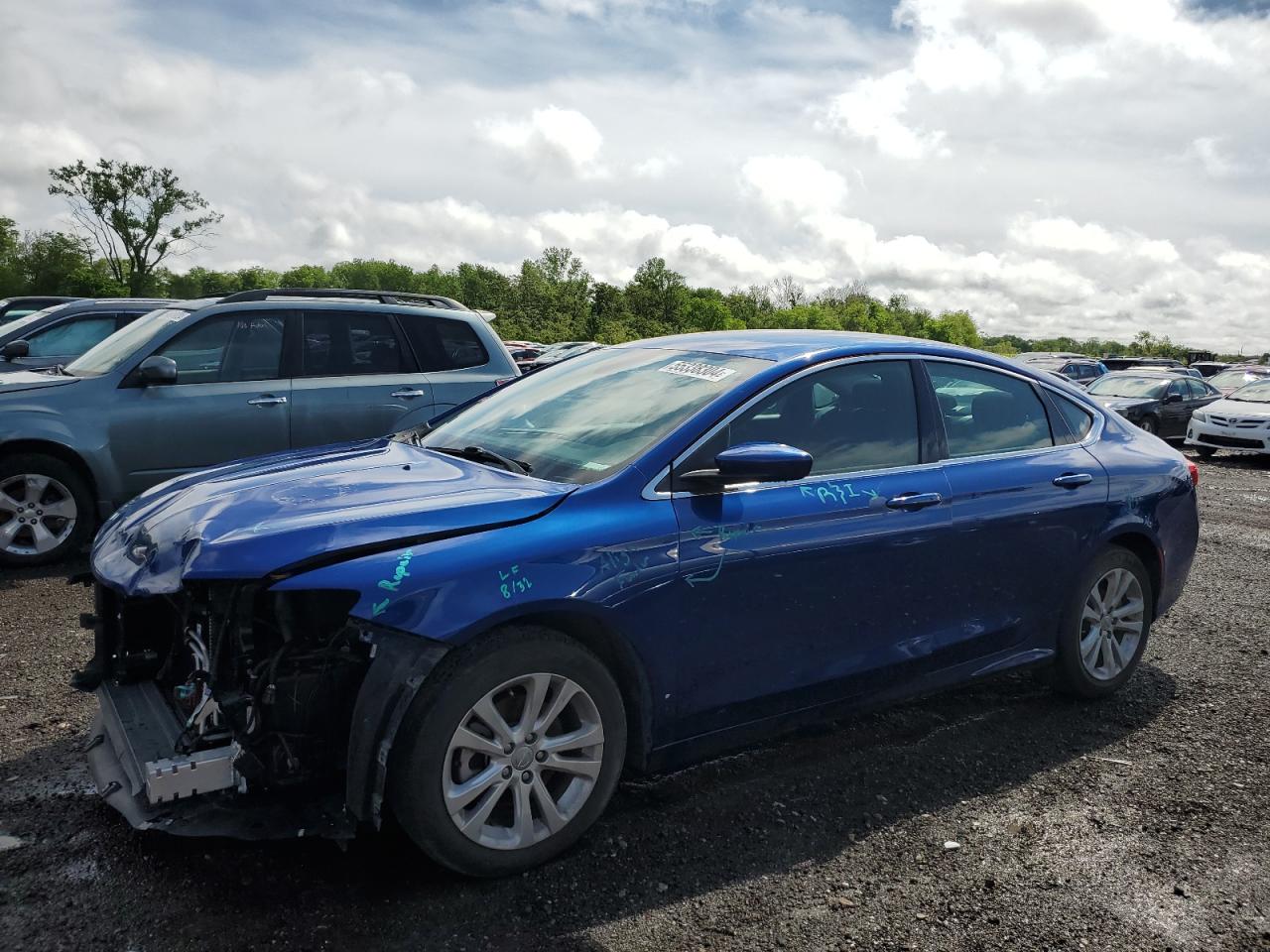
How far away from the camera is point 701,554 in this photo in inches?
128

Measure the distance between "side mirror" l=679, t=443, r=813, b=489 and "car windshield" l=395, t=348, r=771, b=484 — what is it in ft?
0.73

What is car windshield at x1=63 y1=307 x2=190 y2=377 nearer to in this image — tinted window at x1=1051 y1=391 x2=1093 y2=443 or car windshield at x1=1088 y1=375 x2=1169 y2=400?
tinted window at x1=1051 y1=391 x2=1093 y2=443

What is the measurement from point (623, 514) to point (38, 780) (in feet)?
7.20

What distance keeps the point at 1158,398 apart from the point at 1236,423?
3418mm

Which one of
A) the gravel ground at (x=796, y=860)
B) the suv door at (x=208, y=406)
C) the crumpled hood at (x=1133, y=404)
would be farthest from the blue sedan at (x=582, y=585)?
the crumpled hood at (x=1133, y=404)

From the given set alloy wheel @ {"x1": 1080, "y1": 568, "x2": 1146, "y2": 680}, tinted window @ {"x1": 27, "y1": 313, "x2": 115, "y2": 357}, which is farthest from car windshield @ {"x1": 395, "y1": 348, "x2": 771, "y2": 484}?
tinted window @ {"x1": 27, "y1": 313, "x2": 115, "y2": 357}

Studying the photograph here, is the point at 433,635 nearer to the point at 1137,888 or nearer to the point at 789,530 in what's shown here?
the point at 789,530

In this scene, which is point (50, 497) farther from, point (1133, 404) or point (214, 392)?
point (1133, 404)

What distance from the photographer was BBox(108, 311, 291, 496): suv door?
6848 millimetres

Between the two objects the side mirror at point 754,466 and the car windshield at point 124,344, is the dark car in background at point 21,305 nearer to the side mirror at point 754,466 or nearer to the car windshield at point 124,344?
the car windshield at point 124,344

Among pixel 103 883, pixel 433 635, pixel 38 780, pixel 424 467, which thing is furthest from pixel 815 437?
pixel 38 780

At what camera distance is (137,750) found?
2871 mm

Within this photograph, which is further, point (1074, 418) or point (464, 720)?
point (1074, 418)

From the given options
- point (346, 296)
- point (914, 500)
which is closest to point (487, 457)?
point (914, 500)
